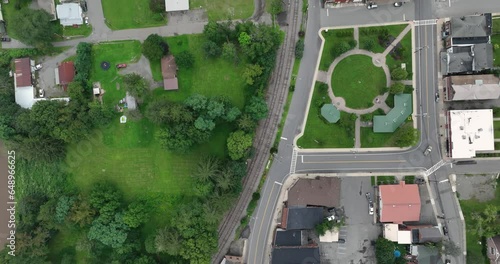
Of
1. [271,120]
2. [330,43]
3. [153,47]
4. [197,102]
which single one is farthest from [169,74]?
[330,43]

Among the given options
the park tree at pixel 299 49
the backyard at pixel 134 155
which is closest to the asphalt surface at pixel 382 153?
the park tree at pixel 299 49

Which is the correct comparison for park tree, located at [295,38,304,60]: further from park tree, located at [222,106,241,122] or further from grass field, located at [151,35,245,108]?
park tree, located at [222,106,241,122]

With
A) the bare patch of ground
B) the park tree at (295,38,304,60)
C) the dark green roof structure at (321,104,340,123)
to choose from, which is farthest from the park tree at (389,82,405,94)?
the bare patch of ground

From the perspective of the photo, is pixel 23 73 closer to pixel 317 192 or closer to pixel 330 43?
pixel 330 43

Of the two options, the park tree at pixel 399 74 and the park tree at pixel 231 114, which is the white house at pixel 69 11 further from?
the park tree at pixel 399 74

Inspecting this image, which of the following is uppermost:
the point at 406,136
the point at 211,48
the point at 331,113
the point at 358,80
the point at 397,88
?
the point at 211,48
